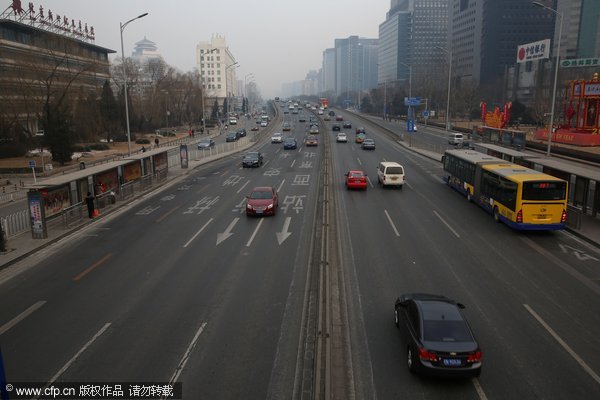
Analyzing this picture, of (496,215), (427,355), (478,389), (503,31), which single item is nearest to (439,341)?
(427,355)

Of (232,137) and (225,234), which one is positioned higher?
(232,137)

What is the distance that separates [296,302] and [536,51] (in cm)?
10693

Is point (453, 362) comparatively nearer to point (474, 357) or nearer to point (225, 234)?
point (474, 357)

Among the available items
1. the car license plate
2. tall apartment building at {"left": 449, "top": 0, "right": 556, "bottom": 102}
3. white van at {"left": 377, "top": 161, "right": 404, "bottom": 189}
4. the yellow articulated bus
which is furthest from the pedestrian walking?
tall apartment building at {"left": 449, "top": 0, "right": 556, "bottom": 102}

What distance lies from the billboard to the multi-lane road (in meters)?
86.6

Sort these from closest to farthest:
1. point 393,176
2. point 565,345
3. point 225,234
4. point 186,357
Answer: point 186,357 < point 565,345 < point 225,234 < point 393,176

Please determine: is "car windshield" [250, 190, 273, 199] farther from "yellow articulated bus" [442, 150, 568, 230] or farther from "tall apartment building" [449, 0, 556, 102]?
"tall apartment building" [449, 0, 556, 102]

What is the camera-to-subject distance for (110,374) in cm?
1020

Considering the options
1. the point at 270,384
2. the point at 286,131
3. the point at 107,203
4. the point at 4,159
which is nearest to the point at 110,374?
the point at 270,384

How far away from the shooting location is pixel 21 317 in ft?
43.6

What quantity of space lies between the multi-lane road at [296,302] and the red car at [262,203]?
822 millimetres

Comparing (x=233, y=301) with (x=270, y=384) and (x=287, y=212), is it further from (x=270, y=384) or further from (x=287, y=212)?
(x=287, y=212)

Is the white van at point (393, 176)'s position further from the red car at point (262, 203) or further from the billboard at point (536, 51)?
the billboard at point (536, 51)

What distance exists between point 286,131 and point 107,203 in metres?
64.3
